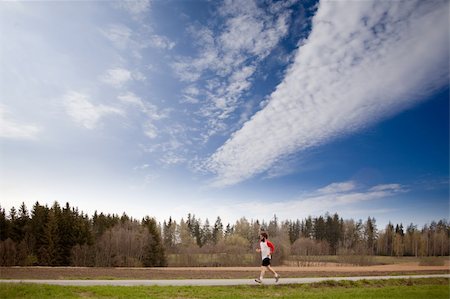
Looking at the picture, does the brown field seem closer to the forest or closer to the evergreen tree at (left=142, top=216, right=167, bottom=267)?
the forest

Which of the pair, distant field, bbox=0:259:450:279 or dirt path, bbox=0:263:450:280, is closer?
dirt path, bbox=0:263:450:280

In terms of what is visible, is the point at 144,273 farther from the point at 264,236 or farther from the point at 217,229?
the point at 217,229

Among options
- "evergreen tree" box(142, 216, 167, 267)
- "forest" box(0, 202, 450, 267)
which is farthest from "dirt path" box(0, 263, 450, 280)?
"evergreen tree" box(142, 216, 167, 267)

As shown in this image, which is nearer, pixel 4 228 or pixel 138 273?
pixel 138 273

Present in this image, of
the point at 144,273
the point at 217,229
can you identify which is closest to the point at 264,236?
the point at 144,273

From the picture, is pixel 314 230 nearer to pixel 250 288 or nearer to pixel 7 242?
pixel 7 242

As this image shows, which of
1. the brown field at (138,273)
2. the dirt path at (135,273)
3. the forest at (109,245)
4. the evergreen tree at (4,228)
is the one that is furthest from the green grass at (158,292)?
the evergreen tree at (4,228)

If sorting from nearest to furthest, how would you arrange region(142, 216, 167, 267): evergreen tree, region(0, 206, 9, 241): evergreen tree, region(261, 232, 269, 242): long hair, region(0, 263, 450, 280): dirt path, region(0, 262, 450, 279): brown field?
A: region(261, 232, 269, 242): long hair
region(0, 263, 450, 280): dirt path
region(0, 262, 450, 279): brown field
region(0, 206, 9, 241): evergreen tree
region(142, 216, 167, 267): evergreen tree

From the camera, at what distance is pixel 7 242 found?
190 feet

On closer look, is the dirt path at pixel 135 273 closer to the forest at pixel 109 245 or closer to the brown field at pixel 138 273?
the brown field at pixel 138 273

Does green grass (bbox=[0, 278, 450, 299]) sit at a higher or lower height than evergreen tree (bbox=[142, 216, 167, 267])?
higher

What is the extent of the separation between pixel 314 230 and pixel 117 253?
9084 centimetres

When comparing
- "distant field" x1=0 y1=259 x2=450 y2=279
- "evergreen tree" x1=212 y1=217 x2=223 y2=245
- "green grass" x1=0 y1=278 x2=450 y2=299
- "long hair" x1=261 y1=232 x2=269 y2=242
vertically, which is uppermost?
"long hair" x1=261 y1=232 x2=269 y2=242

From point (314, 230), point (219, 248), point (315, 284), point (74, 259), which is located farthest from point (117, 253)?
point (314, 230)
